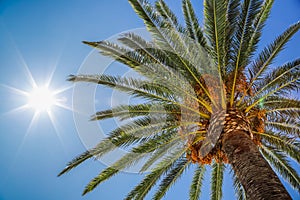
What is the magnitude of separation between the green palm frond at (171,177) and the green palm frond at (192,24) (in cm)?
356

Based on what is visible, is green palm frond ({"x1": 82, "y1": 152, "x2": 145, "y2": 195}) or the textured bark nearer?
the textured bark

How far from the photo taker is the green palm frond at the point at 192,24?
839cm

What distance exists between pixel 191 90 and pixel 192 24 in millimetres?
2420

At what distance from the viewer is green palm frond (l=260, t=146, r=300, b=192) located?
834cm

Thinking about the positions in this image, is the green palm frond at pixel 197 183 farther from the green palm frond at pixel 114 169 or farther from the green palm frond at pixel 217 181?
the green palm frond at pixel 114 169

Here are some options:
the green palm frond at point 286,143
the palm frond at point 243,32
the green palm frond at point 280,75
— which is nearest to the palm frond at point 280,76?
the green palm frond at point 280,75

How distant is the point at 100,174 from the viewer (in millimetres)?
7613

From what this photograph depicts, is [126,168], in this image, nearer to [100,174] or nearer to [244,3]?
[100,174]

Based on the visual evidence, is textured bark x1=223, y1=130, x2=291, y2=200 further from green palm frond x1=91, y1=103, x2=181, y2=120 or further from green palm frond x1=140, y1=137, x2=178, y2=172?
green palm frond x1=140, y1=137, x2=178, y2=172

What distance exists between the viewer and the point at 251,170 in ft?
17.2

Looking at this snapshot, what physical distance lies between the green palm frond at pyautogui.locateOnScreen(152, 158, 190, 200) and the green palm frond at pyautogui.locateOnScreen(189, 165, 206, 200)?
37.4 inches

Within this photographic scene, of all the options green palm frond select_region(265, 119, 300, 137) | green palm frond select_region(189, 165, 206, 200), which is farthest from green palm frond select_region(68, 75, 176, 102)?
green palm frond select_region(265, 119, 300, 137)

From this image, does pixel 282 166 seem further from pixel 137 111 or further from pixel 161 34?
pixel 161 34

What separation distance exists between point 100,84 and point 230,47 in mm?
3754
